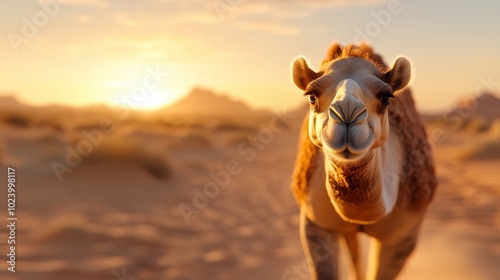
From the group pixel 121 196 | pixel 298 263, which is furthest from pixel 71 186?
pixel 298 263

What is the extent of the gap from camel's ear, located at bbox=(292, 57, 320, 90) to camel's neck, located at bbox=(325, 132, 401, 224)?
47 cm

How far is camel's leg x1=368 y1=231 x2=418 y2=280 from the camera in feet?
11.6

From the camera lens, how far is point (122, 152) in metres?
11.6

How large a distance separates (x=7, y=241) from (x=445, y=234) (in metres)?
6.16

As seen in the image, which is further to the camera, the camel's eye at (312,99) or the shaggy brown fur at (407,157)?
the shaggy brown fur at (407,157)

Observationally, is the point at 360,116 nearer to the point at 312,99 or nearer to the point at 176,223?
the point at 312,99

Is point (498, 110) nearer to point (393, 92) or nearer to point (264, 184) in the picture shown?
point (264, 184)

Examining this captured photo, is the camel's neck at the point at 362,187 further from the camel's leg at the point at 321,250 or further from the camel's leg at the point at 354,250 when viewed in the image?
the camel's leg at the point at 354,250

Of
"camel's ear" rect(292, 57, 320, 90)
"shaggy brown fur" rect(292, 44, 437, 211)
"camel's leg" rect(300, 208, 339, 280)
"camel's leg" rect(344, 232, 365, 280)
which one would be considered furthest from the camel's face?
"camel's leg" rect(344, 232, 365, 280)

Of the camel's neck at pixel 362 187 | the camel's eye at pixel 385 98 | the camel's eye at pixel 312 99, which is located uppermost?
the camel's eye at pixel 312 99

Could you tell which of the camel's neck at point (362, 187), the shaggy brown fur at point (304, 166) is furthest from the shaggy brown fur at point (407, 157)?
the camel's neck at point (362, 187)

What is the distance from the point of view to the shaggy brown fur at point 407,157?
11.7 ft

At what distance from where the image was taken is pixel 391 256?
3.57m

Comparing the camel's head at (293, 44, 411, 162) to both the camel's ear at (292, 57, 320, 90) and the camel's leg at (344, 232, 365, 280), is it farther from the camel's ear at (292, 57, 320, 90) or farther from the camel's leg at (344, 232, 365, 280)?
the camel's leg at (344, 232, 365, 280)
